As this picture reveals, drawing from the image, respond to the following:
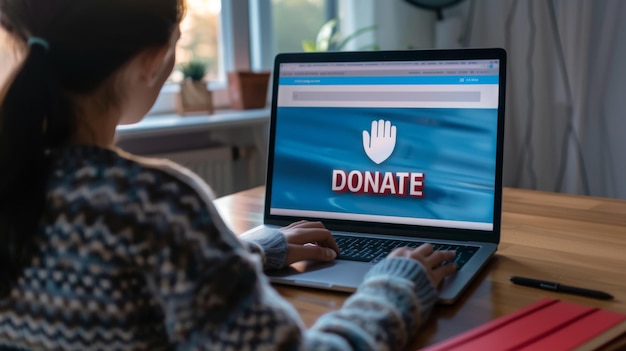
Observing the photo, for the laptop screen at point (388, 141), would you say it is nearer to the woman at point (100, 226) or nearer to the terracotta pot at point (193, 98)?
the woman at point (100, 226)

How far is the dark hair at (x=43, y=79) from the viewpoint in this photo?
0.61 meters

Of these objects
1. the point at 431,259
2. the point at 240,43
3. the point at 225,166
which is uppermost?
the point at 240,43

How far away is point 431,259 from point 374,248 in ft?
0.70

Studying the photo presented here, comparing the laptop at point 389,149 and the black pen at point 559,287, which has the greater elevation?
the laptop at point 389,149

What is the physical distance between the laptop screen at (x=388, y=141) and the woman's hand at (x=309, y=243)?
11 cm

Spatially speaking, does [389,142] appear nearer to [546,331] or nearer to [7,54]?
[546,331]

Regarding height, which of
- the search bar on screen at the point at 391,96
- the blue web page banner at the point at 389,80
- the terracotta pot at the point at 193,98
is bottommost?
the terracotta pot at the point at 193,98

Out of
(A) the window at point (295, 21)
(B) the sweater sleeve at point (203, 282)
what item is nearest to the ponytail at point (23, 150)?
(B) the sweater sleeve at point (203, 282)

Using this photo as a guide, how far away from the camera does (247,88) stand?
2512 mm

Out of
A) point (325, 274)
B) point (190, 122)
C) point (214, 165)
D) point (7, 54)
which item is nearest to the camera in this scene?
point (7, 54)

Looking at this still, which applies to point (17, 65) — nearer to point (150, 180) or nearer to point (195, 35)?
point (150, 180)

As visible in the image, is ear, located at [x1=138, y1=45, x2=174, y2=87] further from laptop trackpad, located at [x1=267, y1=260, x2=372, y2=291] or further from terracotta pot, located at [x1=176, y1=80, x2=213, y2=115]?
terracotta pot, located at [x1=176, y1=80, x2=213, y2=115]

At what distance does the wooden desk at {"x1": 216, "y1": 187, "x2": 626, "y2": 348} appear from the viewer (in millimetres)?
860

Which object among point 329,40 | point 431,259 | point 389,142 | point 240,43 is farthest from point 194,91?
point 431,259
